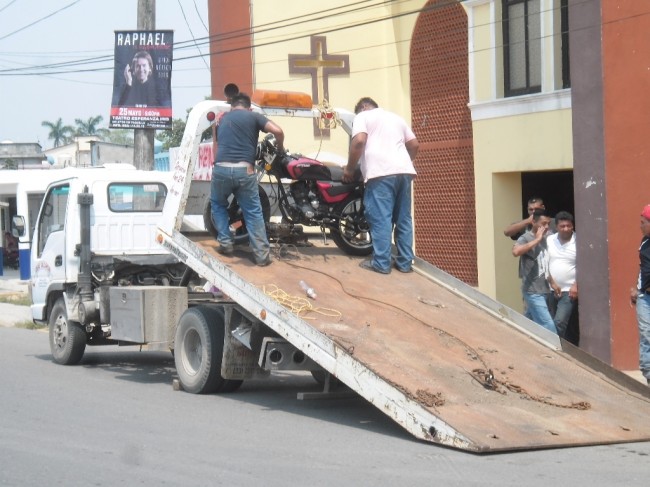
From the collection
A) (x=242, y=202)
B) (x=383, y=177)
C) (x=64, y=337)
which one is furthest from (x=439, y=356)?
(x=64, y=337)

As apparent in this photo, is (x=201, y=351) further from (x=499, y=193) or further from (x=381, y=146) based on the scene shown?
(x=499, y=193)

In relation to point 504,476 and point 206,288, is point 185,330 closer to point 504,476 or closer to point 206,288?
point 206,288

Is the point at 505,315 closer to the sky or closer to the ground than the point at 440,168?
closer to the ground

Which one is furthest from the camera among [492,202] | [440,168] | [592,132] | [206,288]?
[440,168]

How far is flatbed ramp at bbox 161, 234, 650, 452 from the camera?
7.78 m

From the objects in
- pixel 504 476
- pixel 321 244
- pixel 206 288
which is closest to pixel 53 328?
pixel 206 288

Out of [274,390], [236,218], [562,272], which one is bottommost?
[274,390]

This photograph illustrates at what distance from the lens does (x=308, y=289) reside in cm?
973

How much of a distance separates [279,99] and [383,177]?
1.63 metres

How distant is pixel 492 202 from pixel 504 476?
10.4 meters

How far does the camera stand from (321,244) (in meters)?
11.7

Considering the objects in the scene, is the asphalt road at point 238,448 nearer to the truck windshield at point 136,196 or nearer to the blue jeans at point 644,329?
the blue jeans at point 644,329

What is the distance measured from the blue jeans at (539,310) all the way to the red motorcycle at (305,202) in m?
2.15

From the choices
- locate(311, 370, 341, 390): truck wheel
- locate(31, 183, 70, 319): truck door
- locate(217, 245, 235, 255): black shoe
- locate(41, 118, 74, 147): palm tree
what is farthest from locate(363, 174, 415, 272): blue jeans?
locate(41, 118, 74, 147): palm tree
